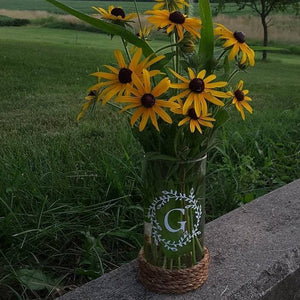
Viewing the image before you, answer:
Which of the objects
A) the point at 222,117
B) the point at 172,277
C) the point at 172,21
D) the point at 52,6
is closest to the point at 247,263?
the point at 172,277

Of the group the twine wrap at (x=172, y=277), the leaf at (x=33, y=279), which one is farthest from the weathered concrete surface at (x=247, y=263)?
the leaf at (x=33, y=279)

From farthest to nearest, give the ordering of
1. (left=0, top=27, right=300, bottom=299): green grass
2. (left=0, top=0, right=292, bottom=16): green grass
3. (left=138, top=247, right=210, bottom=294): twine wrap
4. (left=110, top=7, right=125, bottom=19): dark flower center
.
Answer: (left=0, top=0, right=292, bottom=16): green grass < (left=0, top=27, right=300, bottom=299): green grass < (left=138, top=247, right=210, bottom=294): twine wrap < (left=110, top=7, right=125, bottom=19): dark flower center

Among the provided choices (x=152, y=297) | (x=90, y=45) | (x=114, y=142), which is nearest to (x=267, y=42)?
(x=90, y=45)

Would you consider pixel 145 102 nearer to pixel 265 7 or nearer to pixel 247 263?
pixel 247 263

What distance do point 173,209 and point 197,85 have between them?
31 cm

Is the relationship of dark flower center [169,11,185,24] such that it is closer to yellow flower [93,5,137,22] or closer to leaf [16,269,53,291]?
yellow flower [93,5,137,22]

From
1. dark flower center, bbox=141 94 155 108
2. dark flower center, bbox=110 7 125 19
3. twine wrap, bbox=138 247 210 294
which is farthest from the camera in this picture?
twine wrap, bbox=138 247 210 294

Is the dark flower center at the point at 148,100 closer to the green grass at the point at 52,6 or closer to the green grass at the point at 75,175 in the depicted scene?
the green grass at the point at 75,175

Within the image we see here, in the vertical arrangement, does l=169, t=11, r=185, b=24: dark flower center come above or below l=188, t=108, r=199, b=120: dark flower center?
above

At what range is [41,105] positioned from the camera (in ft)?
9.98

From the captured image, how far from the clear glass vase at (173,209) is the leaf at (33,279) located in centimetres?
33

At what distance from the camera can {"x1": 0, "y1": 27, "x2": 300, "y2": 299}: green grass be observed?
5.16 ft

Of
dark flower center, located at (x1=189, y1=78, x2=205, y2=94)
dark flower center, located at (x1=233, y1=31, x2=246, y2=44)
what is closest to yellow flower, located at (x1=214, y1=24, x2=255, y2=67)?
dark flower center, located at (x1=233, y1=31, x2=246, y2=44)

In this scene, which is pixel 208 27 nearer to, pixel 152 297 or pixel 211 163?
pixel 152 297
